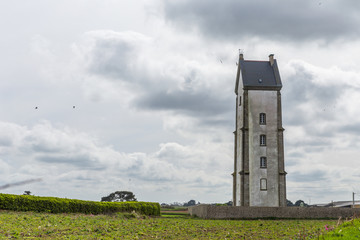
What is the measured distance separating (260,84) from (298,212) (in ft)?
53.8

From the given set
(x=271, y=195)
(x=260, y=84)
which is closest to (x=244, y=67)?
(x=260, y=84)

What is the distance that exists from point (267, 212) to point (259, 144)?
360 inches

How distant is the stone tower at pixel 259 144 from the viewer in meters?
51.4

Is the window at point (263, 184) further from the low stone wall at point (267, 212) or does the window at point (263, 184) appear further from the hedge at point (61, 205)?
the hedge at point (61, 205)

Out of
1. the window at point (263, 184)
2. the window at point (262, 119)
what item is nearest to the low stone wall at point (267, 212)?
the window at point (263, 184)

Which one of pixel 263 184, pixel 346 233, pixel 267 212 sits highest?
pixel 263 184

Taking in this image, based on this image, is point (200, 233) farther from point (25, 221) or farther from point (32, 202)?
point (32, 202)

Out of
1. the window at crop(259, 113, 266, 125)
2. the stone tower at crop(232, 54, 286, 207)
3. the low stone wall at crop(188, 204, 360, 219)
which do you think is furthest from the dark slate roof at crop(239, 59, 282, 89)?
the low stone wall at crop(188, 204, 360, 219)

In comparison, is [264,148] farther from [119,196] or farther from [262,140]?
[119,196]

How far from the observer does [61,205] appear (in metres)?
36.0

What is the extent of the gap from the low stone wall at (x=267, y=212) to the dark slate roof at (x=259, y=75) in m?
15.5

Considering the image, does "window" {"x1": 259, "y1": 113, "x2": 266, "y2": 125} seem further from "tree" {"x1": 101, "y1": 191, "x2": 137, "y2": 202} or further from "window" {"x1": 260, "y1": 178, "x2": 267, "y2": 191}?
"tree" {"x1": 101, "y1": 191, "x2": 137, "y2": 202}

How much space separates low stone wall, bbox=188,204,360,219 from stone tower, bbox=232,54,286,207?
4326mm

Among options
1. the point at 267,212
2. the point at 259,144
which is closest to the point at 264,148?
the point at 259,144
